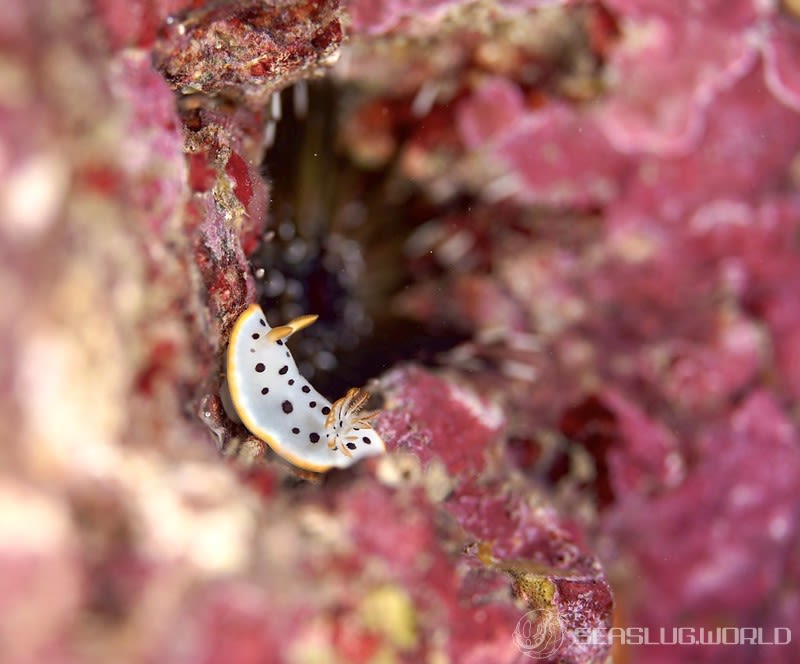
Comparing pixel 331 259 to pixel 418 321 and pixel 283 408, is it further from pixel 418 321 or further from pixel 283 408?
pixel 283 408

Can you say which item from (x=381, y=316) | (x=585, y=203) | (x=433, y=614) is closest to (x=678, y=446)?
(x=585, y=203)

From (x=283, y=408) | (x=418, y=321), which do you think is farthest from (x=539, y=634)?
(x=418, y=321)

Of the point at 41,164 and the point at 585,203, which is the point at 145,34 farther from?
the point at 585,203

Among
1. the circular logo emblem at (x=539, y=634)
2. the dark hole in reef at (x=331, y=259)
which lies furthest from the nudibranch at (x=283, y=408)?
the circular logo emblem at (x=539, y=634)

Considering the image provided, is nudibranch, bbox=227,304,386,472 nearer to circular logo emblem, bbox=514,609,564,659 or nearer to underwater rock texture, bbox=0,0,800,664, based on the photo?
underwater rock texture, bbox=0,0,800,664

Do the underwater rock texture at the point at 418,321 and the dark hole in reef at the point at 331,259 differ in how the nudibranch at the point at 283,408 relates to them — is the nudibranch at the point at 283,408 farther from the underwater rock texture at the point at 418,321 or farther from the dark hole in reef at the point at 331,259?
the dark hole in reef at the point at 331,259

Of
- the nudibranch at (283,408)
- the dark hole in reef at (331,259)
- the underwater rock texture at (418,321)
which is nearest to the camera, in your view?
the underwater rock texture at (418,321)
